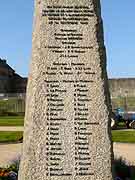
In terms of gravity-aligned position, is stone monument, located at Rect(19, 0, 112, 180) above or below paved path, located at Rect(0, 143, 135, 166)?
above

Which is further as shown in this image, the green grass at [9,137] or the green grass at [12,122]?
the green grass at [12,122]

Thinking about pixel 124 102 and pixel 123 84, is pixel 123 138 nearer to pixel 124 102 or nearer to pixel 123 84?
pixel 124 102

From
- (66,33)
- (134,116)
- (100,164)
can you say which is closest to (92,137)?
(100,164)

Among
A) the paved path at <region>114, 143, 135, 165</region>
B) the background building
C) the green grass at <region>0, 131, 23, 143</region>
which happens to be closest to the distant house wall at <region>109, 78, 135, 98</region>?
the background building

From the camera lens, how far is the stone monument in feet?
20.2

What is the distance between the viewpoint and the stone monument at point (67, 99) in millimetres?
6148

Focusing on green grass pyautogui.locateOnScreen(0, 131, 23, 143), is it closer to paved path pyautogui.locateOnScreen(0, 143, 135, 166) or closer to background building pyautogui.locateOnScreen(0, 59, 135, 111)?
paved path pyautogui.locateOnScreen(0, 143, 135, 166)

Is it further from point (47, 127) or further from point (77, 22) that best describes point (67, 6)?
point (47, 127)

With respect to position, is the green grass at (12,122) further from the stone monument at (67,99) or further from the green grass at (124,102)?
the stone monument at (67,99)

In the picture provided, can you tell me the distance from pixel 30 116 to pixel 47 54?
2.37ft

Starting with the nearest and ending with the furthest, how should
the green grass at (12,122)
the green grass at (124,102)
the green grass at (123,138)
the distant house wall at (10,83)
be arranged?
1. the green grass at (123,138)
2. the green grass at (12,122)
3. the green grass at (124,102)
4. the distant house wall at (10,83)

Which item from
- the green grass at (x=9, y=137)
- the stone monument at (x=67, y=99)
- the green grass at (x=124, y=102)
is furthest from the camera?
the green grass at (x=124, y=102)

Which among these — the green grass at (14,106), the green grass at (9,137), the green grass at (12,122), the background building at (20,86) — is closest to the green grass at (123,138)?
the green grass at (9,137)

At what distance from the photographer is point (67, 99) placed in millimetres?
6234
